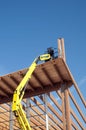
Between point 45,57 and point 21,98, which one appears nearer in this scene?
point 21,98

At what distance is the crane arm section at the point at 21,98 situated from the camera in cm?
1628

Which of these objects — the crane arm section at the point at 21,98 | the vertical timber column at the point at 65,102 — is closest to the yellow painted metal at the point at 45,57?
the crane arm section at the point at 21,98

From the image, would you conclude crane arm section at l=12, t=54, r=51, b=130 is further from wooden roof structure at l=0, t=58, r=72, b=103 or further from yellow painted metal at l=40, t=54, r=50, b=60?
→ wooden roof structure at l=0, t=58, r=72, b=103

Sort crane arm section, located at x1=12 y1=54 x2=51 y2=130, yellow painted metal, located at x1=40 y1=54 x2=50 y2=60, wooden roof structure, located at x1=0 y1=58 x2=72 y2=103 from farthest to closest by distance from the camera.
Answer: yellow painted metal, located at x1=40 y1=54 x2=50 y2=60
wooden roof structure, located at x1=0 y1=58 x2=72 y2=103
crane arm section, located at x1=12 y1=54 x2=51 y2=130

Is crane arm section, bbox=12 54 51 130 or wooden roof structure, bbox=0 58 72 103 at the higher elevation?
wooden roof structure, bbox=0 58 72 103

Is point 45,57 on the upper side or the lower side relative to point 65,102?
upper

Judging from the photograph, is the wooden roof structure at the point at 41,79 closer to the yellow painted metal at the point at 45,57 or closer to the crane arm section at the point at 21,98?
the crane arm section at the point at 21,98

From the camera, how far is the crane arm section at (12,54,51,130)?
16.3 metres

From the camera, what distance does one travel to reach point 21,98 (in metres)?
16.9

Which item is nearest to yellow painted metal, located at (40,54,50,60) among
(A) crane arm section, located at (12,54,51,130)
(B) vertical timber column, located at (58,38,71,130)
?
(A) crane arm section, located at (12,54,51,130)

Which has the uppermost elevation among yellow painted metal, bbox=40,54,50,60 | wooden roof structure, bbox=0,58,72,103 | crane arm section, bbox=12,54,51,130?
yellow painted metal, bbox=40,54,50,60

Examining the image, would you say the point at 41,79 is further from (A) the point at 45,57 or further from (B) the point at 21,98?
(B) the point at 21,98

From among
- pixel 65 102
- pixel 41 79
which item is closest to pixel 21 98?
pixel 41 79

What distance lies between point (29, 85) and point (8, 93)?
5.72 feet
